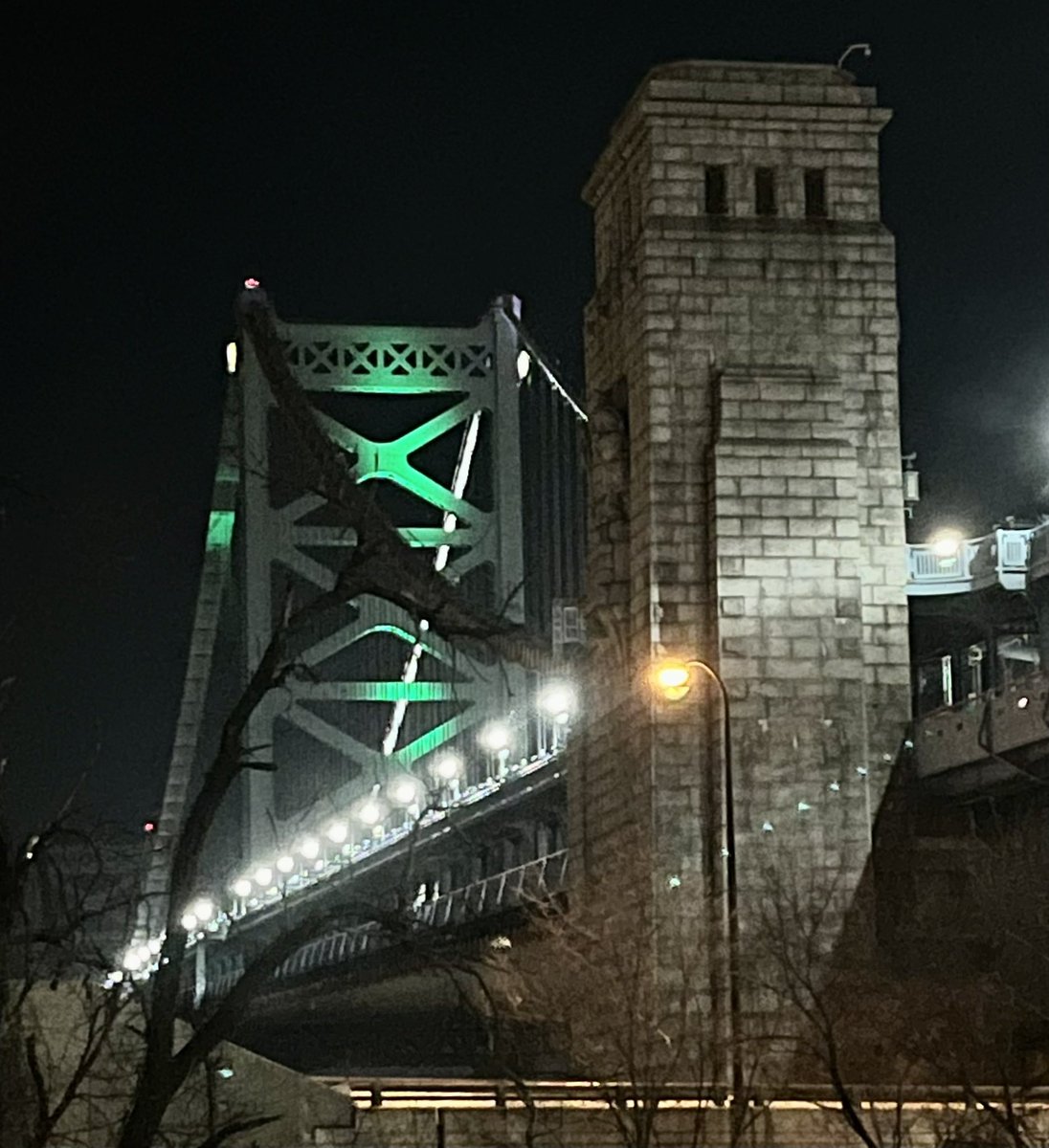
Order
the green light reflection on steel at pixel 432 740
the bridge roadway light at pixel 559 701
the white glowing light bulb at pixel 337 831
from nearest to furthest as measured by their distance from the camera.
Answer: the bridge roadway light at pixel 559 701 < the white glowing light bulb at pixel 337 831 < the green light reflection on steel at pixel 432 740

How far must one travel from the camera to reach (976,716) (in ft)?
142

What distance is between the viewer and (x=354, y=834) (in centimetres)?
8312

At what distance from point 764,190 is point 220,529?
68.4 meters

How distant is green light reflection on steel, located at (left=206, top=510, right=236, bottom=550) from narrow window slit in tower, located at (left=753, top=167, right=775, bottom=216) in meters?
64.5

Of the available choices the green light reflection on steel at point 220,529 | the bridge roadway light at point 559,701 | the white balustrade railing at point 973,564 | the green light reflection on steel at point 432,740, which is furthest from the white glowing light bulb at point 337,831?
the white balustrade railing at point 973,564

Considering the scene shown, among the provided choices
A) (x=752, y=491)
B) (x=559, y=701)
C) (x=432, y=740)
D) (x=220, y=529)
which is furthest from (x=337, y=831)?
(x=752, y=491)

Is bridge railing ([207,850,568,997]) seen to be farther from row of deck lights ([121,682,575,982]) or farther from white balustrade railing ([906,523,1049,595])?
white balustrade railing ([906,523,1049,595])

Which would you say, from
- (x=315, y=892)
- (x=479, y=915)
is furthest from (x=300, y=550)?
(x=479, y=915)

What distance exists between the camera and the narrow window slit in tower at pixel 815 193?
46344 mm

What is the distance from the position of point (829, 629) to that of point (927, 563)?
704 cm

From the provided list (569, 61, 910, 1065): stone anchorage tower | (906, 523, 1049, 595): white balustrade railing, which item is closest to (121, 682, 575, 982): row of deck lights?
(906, 523, 1049, 595): white balustrade railing

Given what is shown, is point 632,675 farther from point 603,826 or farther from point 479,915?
point 479,915

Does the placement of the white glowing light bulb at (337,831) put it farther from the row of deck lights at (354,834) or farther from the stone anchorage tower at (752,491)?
the stone anchorage tower at (752,491)

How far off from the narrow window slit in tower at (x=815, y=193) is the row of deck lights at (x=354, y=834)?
1520 cm
